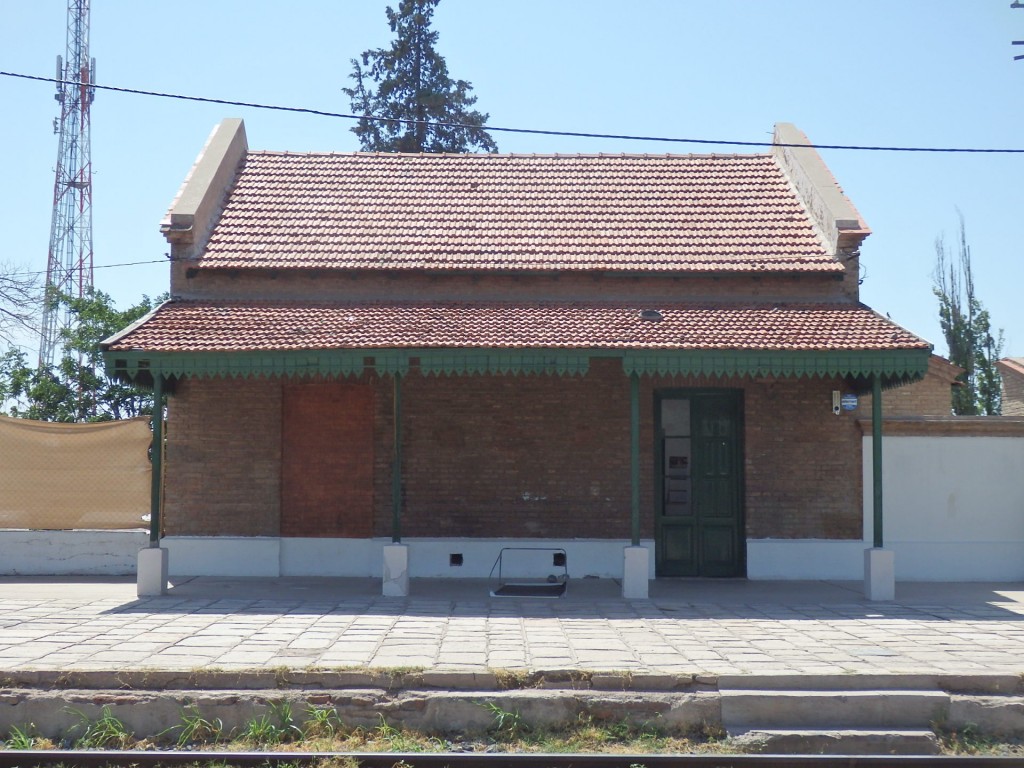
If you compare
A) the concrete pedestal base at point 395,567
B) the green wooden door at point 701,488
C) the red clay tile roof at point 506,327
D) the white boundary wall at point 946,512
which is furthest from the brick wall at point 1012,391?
the concrete pedestal base at point 395,567

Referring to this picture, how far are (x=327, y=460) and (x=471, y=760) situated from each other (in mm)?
7264

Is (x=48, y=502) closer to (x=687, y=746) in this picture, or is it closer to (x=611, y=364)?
(x=611, y=364)

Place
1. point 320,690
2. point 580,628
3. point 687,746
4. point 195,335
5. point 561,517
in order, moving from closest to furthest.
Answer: point 687,746 → point 320,690 → point 580,628 → point 195,335 → point 561,517

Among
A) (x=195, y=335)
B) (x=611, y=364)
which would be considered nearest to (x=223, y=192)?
(x=195, y=335)

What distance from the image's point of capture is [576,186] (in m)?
16.4

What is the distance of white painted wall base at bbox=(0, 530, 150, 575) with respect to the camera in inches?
528

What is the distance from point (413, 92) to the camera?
109ft

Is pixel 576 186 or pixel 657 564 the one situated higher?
pixel 576 186

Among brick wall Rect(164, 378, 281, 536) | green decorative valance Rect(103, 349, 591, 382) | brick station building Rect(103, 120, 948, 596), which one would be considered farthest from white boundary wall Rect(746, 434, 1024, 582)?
brick wall Rect(164, 378, 281, 536)

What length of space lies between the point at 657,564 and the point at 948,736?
626cm

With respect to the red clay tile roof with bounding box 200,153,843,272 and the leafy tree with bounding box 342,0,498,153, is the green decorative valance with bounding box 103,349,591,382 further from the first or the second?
the leafy tree with bounding box 342,0,498,153

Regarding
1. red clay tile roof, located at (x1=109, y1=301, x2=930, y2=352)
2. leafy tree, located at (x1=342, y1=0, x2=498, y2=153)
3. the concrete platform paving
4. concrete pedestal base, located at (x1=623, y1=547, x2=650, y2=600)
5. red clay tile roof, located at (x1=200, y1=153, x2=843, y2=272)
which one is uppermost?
leafy tree, located at (x1=342, y1=0, x2=498, y2=153)

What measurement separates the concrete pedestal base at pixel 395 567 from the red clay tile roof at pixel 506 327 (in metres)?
2.46

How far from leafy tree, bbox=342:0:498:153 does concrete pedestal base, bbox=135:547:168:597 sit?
73.9 ft
